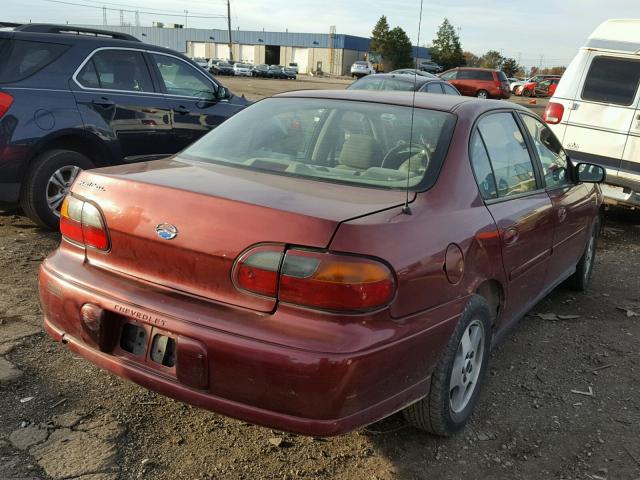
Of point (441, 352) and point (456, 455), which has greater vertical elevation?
point (441, 352)

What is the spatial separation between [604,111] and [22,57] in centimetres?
627

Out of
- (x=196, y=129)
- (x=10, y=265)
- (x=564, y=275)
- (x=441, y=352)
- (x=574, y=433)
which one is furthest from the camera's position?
(x=196, y=129)

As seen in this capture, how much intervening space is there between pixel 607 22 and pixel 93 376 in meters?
7.35

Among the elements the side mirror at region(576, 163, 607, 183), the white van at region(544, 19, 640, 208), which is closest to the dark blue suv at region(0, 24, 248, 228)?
the side mirror at region(576, 163, 607, 183)

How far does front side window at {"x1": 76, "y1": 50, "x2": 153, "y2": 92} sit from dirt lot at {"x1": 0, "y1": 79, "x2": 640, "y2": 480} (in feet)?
9.10

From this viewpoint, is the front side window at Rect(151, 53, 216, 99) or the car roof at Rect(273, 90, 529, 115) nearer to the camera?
the car roof at Rect(273, 90, 529, 115)

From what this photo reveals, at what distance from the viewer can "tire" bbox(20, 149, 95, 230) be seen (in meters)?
5.39

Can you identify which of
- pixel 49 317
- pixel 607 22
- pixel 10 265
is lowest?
pixel 10 265

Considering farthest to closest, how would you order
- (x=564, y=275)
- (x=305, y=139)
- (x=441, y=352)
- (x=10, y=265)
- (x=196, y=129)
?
(x=196, y=129)
(x=10, y=265)
(x=564, y=275)
(x=305, y=139)
(x=441, y=352)

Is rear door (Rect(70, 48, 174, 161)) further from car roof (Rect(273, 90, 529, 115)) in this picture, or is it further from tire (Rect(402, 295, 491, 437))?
tire (Rect(402, 295, 491, 437))

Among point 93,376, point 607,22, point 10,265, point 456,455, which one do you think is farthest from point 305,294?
point 607,22

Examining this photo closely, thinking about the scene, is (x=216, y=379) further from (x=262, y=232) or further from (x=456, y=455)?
(x=456, y=455)

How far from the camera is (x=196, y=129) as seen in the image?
267 inches

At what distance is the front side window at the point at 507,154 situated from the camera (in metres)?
3.28
